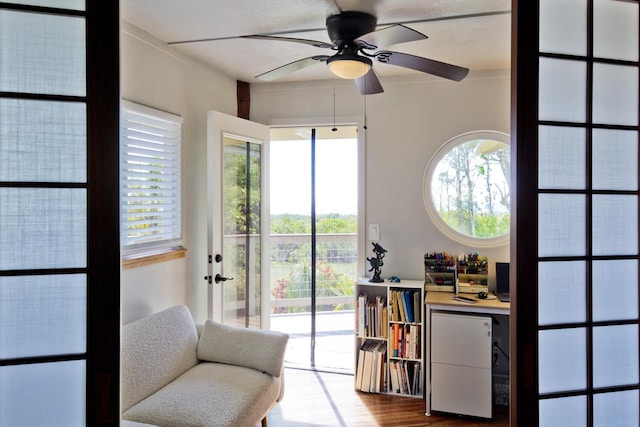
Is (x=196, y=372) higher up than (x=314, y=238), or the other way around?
(x=314, y=238)

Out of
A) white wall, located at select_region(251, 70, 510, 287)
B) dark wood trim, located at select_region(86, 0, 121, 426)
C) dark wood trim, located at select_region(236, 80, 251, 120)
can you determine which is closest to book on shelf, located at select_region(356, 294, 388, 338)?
white wall, located at select_region(251, 70, 510, 287)

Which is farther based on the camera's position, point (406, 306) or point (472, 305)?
point (406, 306)

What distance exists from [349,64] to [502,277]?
205cm

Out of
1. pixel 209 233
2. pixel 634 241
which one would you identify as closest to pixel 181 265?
pixel 209 233

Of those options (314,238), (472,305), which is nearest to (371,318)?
(472,305)

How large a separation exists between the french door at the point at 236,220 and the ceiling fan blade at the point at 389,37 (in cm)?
129

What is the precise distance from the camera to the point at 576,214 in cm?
135

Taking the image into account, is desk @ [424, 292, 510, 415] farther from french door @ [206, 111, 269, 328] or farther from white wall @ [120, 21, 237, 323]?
white wall @ [120, 21, 237, 323]

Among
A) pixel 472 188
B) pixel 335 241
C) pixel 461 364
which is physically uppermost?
pixel 472 188

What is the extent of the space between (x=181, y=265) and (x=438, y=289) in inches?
78.0

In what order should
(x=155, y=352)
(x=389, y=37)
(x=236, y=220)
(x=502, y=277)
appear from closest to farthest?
(x=389, y=37) < (x=155, y=352) < (x=502, y=277) < (x=236, y=220)

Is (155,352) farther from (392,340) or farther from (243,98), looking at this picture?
(243,98)

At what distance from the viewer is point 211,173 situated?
9.16 feet

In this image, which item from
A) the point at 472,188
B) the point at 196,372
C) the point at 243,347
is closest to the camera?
the point at 196,372
